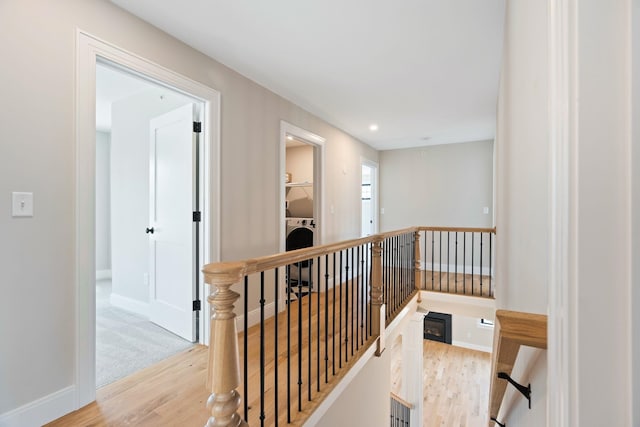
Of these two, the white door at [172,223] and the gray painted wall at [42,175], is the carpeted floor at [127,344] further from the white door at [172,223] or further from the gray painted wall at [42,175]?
the gray painted wall at [42,175]

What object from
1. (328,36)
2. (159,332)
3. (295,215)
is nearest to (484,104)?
(328,36)

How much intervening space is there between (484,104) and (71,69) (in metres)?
3.84

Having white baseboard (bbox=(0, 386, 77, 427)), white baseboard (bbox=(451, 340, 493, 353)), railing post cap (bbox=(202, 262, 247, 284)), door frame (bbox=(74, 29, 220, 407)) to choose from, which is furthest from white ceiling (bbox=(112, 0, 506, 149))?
white baseboard (bbox=(451, 340, 493, 353))

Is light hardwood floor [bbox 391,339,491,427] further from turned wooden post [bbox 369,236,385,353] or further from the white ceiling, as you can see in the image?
the white ceiling

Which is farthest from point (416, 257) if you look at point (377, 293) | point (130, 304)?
point (130, 304)

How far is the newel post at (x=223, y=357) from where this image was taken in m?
1.09

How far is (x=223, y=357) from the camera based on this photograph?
1.11m

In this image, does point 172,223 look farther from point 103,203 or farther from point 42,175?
point 103,203

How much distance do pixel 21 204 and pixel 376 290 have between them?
7.92 ft

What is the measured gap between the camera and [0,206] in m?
1.47

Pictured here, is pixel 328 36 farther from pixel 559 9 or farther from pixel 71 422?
pixel 71 422

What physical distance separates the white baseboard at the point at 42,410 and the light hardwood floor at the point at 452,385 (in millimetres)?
4905

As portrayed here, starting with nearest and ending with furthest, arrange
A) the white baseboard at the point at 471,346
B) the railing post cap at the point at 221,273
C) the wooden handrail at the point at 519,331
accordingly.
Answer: the wooden handrail at the point at 519,331, the railing post cap at the point at 221,273, the white baseboard at the point at 471,346

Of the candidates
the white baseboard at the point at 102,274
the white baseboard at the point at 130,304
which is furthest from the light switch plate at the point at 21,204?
the white baseboard at the point at 102,274
